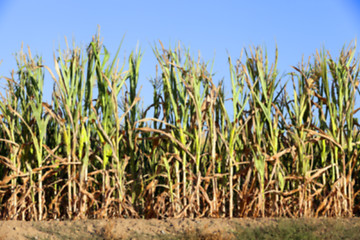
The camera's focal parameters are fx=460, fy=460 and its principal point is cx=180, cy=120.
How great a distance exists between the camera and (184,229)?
4191 mm

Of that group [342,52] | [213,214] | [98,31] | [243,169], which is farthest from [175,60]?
[342,52]

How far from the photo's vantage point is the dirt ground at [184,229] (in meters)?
4.02

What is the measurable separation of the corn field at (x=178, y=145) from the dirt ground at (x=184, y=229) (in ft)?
1.05

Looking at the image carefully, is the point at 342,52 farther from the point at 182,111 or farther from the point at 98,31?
the point at 98,31

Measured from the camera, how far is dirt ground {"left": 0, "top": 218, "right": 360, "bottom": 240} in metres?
4.02

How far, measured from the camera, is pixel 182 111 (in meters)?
4.77

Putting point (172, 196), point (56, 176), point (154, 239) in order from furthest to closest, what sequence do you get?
1. point (56, 176)
2. point (172, 196)
3. point (154, 239)

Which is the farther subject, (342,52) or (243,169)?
(342,52)

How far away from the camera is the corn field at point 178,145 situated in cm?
470

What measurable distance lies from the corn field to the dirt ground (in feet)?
1.05

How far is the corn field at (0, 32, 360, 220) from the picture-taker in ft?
15.4

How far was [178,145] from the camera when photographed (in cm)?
470

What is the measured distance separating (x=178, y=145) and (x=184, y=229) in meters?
0.90

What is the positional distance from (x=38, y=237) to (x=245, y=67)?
→ 2.68m
